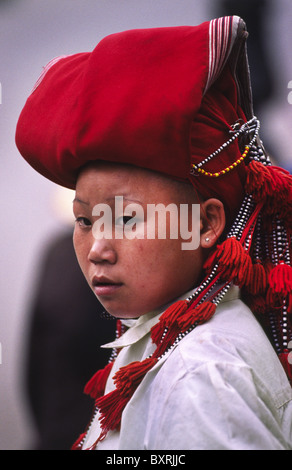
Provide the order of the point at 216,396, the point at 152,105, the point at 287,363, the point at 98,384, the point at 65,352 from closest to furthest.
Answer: the point at 216,396 → the point at 152,105 → the point at 287,363 → the point at 98,384 → the point at 65,352

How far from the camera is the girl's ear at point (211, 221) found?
3.58 ft

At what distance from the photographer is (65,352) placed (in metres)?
1.82

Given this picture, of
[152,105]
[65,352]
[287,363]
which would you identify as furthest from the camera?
[65,352]

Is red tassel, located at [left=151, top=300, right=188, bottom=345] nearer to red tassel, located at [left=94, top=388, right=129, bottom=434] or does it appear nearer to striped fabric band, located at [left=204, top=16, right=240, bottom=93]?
red tassel, located at [left=94, top=388, right=129, bottom=434]

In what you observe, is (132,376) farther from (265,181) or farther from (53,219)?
(53,219)

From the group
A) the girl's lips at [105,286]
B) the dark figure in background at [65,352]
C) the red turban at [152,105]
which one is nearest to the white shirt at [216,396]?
the girl's lips at [105,286]

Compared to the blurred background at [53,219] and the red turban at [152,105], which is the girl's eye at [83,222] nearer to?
the red turban at [152,105]

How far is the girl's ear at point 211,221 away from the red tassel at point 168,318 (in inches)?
5.2

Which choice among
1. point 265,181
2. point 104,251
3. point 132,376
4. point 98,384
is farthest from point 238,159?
point 98,384

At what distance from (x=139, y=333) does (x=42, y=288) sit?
0.83 meters

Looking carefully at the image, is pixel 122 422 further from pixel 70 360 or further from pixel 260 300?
pixel 70 360

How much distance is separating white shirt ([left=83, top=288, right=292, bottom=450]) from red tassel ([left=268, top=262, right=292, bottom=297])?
0.07 metres

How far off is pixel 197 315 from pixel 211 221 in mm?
203
